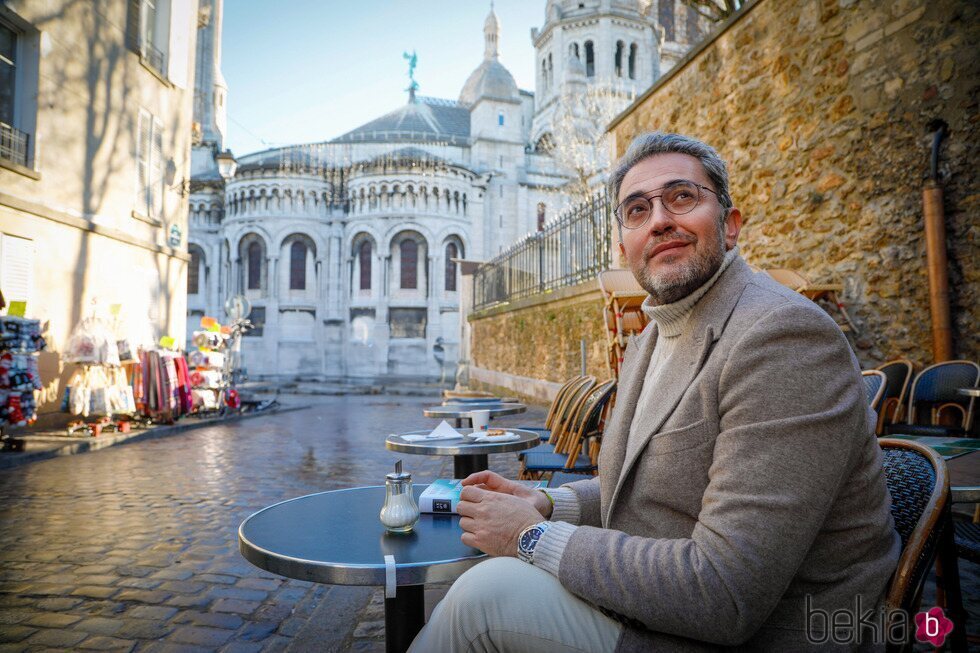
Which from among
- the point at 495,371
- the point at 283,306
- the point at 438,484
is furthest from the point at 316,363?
the point at 438,484

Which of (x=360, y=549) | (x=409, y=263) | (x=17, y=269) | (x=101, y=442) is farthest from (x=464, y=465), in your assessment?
(x=409, y=263)

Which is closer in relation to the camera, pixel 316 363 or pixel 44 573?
pixel 44 573

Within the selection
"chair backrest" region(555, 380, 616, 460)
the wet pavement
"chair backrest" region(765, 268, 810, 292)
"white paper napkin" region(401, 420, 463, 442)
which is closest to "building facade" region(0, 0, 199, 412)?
the wet pavement

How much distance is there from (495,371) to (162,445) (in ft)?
28.1

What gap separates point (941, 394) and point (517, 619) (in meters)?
4.26

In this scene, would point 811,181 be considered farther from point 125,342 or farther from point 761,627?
point 125,342

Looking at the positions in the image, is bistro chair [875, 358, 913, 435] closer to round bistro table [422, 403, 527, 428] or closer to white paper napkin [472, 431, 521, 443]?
round bistro table [422, 403, 527, 428]

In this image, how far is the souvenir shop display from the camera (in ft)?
23.3

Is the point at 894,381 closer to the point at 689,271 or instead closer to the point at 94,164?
the point at 689,271

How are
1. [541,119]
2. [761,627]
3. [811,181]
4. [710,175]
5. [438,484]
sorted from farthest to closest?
1. [541,119]
2. [811,181]
3. [438,484]
4. [710,175]
5. [761,627]

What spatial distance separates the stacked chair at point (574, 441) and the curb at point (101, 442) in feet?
21.1

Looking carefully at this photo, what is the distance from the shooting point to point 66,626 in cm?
259

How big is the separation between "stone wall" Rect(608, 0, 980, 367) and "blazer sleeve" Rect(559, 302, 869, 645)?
4.27 m

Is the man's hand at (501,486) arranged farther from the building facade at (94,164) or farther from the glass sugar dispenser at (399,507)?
the building facade at (94,164)
